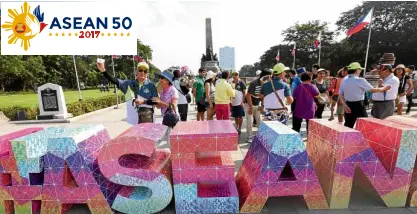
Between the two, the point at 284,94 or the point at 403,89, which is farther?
the point at 403,89

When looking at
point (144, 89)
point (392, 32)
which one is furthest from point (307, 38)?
point (144, 89)

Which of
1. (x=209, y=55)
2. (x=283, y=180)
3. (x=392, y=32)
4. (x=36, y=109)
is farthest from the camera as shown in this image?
(x=392, y=32)

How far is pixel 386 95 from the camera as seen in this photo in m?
4.89

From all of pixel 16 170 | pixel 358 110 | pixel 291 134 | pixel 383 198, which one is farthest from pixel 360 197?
pixel 16 170

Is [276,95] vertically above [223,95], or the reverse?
[276,95]

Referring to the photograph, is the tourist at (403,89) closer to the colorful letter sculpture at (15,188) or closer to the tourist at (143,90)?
the tourist at (143,90)

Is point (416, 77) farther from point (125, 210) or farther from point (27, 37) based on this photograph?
point (27, 37)

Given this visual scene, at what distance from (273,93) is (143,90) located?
7.49ft

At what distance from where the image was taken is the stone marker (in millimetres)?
11352

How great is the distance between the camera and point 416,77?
10242 millimetres

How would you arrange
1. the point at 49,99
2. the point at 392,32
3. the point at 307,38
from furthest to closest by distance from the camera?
the point at 307,38 → the point at 392,32 → the point at 49,99

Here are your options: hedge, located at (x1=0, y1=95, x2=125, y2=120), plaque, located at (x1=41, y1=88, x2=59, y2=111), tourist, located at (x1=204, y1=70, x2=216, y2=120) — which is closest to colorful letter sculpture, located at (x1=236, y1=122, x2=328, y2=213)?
tourist, located at (x1=204, y1=70, x2=216, y2=120)

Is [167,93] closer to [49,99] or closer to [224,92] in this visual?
[224,92]

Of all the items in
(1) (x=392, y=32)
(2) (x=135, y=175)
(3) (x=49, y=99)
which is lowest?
(3) (x=49, y=99)
